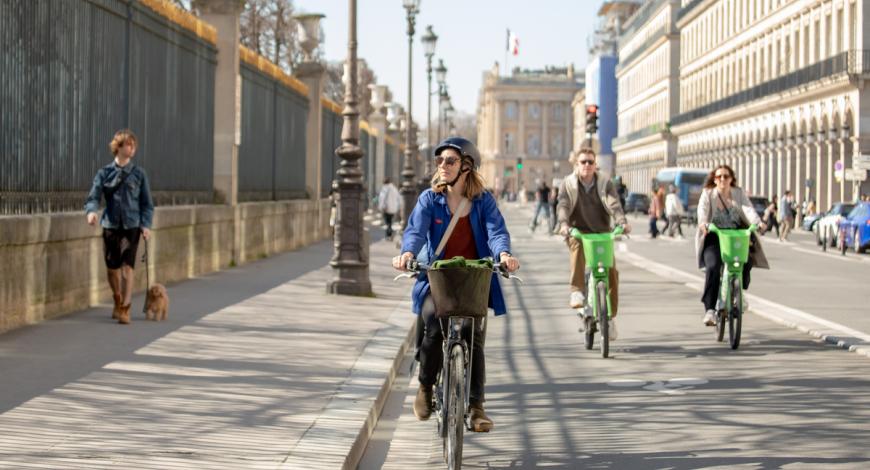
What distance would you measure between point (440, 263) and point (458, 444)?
2.71 feet

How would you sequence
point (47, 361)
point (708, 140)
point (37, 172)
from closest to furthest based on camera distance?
point (47, 361) < point (37, 172) < point (708, 140)

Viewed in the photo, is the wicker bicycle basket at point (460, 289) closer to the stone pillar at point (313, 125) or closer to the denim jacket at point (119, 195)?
the denim jacket at point (119, 195)

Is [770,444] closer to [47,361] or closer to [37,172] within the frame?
[47,361]

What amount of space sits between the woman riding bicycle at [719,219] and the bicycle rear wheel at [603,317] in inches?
63.1

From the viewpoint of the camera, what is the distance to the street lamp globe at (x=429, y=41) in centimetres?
5481

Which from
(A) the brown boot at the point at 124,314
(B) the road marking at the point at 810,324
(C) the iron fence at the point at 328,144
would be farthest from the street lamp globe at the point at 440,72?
(A) the brown boot at the point at 124,314

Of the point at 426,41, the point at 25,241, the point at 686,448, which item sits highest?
the point at 426,41

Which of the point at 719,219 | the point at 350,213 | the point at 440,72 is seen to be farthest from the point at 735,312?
the point at 440,72

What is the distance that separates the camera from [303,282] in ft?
72.7

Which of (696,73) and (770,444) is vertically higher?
(696,73)

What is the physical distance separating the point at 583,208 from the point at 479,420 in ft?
20.4

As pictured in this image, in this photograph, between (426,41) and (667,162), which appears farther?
(667,162)

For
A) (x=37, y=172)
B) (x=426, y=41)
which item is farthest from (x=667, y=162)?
(x=37, y=172)

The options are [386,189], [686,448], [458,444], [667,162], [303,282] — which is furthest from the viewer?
[667,162]
